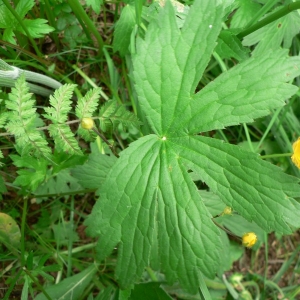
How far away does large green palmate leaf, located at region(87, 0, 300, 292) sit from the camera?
4.60 ft

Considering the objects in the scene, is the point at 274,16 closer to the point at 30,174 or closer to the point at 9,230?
the point at 30,174

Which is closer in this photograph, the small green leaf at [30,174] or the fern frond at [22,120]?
the fern frond at [22,120]

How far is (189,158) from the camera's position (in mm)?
1444

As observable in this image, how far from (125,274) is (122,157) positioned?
1.60ft

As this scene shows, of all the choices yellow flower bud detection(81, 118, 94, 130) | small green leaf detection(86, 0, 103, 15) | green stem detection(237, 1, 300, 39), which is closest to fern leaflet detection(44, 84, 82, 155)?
yellow flower bud detection(81, 118, 94, 130)

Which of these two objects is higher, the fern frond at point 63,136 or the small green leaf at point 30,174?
the fern frond at point 63,136

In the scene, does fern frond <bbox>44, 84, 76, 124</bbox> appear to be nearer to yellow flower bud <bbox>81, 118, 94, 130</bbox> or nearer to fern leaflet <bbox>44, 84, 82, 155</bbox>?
fern leaflet <bbox>44, 84, 82, 155</bbox>

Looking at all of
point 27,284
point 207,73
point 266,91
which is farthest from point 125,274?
point 207,73

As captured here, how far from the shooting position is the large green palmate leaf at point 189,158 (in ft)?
4.60

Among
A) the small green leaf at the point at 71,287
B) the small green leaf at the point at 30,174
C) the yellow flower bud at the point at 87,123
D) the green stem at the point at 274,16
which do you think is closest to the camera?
the yellow flower bud at the point at 87,123

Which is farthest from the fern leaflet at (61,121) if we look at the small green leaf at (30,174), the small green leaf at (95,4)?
the small green leaf at (95,4)

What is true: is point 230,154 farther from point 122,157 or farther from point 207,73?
point 207,73

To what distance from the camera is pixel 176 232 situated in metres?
1.46

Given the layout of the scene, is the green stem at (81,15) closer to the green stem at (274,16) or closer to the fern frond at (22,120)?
the fern frond at (22,120)
